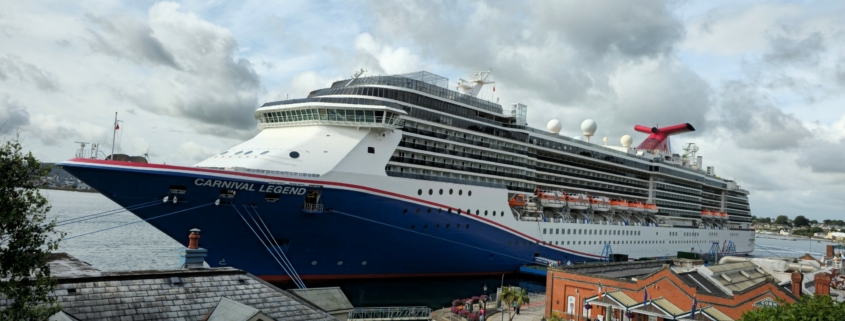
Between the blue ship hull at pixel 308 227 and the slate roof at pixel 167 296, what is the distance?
1464 centimetres

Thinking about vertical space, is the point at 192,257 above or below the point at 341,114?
below

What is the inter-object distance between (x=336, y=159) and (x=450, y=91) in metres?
12.5

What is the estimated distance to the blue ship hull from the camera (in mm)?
25828

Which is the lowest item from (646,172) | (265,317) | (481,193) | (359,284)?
(359,284)

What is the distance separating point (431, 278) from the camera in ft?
120

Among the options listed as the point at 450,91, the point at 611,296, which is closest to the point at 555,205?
the point at 450,91

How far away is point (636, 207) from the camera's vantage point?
57219 millimetres

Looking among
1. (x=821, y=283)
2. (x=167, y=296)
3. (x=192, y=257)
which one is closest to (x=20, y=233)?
(x=167, y=296)

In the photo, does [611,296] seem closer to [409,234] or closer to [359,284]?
[409,234]

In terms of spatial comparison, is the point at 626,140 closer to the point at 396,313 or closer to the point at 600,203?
the point at 600,203

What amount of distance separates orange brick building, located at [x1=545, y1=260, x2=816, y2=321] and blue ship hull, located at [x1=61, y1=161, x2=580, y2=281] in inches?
340

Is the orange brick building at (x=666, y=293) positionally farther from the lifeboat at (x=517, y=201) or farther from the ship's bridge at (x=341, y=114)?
the ship's bridge at (x=341, y=114)

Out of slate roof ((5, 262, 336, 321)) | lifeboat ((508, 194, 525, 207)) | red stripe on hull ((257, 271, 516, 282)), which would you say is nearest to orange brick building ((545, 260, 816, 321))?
red stripe on hull ((257, 271, 516, 282))

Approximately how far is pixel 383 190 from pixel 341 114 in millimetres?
5575
